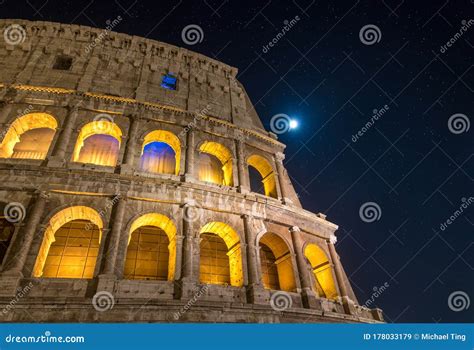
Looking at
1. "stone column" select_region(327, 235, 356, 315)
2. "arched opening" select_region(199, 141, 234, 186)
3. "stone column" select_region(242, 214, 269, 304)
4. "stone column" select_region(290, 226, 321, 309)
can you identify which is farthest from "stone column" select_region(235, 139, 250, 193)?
"stone column" select_region(327, 235, 356, 315)

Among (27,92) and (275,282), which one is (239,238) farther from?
(27,92)

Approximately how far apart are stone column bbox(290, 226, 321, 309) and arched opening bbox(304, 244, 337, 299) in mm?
930

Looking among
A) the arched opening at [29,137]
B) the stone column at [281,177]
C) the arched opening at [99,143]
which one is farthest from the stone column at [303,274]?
the arched opening at [29,137]

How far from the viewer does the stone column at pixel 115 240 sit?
34.3ft

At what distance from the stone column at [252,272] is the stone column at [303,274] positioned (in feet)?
6.29

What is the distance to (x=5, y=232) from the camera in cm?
1168

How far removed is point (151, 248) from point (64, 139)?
5.98m

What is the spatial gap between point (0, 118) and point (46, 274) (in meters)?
7.34

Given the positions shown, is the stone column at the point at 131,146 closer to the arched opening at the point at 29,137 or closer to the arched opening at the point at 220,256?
the arched opening at the point at 29,137

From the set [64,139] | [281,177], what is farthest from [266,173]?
[64,139]

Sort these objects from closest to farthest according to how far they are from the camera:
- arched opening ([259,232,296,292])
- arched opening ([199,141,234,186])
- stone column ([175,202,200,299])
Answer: stone column ([175,202,200,299])
arched opening ([259,232,296,292])
arched opening ([199,141,234,186])

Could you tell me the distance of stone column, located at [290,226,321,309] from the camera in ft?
41.1

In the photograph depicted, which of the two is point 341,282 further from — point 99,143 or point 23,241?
point 99,143

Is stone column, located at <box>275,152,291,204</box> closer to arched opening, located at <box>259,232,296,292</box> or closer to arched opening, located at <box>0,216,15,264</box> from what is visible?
arched opening, located at <box>259,232,296,292</box>
